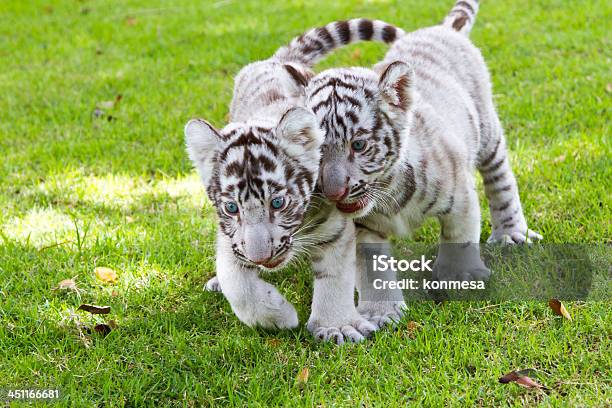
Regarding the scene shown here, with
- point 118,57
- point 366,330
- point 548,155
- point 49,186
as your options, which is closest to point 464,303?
point 366,330

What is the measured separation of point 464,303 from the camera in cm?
390

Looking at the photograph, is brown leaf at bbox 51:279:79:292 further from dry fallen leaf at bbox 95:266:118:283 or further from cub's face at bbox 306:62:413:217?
cub's face at bbox 306:62:413:217

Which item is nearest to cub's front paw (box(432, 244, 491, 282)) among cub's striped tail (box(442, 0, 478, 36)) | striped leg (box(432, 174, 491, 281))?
striped leg (box(432, 174, 491, 281))

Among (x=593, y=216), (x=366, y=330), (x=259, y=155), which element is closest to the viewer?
(x=259, y=155)

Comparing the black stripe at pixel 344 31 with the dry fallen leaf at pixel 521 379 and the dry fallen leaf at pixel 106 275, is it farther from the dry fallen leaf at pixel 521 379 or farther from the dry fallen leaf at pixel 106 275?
the dry fallen leaf at pixel 521 379

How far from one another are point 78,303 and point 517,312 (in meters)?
2.24

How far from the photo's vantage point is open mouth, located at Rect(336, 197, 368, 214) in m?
3.55

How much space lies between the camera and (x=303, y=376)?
3.37 meters

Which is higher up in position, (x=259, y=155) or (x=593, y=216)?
(x=259, y=155)

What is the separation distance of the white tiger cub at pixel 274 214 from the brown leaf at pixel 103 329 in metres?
0.61

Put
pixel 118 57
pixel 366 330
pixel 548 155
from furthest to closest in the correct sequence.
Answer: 1. pixel 118 57
2. pixel 548 155
3. pixel 366 330

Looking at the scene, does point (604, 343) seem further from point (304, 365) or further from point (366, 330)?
point (304, 365)

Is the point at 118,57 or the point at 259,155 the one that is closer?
the point at 259,155

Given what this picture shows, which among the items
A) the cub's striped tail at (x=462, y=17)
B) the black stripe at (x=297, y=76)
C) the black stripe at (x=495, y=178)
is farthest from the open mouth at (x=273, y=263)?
the cub's striped tail at (x=462, y=17)
